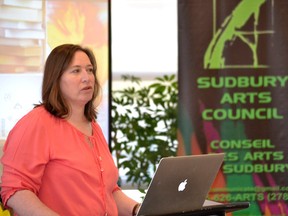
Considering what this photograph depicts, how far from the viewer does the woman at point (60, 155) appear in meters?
2.61

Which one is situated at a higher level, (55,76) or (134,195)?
(55,76)

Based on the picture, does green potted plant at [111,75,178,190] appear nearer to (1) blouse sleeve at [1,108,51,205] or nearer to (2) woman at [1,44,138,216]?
(2) woman at [1,44,138,216]

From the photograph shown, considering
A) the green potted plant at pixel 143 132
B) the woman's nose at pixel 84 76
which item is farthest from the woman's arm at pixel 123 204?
the green potted plant at pixel 143 132

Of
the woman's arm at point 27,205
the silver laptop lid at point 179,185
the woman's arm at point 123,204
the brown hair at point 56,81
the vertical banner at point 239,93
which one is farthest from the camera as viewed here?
the vertical banner at point 239,93

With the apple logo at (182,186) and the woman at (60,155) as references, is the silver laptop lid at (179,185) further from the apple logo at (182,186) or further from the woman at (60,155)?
the woman at (60,155)

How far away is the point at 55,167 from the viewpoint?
8.80 feet

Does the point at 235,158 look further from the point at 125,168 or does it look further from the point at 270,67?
the point at 125,168

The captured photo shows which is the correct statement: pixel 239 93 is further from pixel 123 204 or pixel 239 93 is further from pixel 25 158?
pixel 25 158

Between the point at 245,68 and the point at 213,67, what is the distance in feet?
0.72

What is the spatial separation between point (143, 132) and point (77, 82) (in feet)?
10.5

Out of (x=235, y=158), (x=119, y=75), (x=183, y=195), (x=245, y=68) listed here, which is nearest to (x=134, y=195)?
(x=235, y=158)

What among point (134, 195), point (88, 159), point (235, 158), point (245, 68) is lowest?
point (134, 195)

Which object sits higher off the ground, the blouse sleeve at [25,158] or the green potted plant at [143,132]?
the blouse sleeve at [25,158]

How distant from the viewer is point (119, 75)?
6926mm
